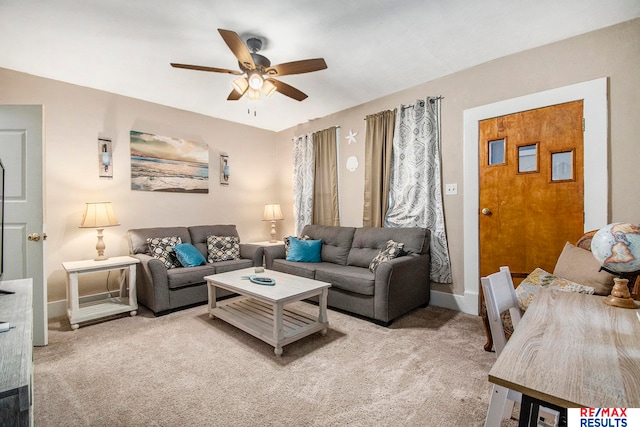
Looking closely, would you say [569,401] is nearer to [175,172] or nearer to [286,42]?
[286,42]

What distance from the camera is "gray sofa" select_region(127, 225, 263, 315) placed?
308 cm

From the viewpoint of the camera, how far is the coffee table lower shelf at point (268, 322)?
2.28 metres

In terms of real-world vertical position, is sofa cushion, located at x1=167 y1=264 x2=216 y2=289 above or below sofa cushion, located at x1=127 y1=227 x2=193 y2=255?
below

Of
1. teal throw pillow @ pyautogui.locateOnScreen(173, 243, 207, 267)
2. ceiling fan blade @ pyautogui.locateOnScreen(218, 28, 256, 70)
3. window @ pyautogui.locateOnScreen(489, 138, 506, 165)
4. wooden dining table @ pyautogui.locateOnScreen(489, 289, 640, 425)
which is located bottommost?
teal throw pillow @ pyautogui.locateOnScreen(173, 243, 207, 267)

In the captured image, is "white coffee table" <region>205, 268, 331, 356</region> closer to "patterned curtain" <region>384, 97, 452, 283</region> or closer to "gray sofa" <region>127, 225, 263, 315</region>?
"gray sofa" <region>127, 225, 263, 315</region>

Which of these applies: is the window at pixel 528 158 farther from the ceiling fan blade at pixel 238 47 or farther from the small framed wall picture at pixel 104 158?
the small framed wall picture at pixel 104 158

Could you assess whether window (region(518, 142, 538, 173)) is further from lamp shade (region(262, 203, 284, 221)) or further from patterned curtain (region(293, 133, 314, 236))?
lamp shade (region(262, 203, 284, 221))

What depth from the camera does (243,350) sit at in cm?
235

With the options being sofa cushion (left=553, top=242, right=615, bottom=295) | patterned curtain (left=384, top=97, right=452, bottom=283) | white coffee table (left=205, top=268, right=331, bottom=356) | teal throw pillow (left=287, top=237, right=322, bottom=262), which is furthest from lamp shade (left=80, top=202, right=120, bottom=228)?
sofa cushion (left=553, top=242, right=615, bottom=295)

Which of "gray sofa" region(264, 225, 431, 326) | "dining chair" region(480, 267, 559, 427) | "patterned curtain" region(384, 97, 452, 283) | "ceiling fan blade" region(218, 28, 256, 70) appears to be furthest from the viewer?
"patterned curtain" region(384, 97, 452, 283)

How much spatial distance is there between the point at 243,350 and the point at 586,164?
10.5 feet

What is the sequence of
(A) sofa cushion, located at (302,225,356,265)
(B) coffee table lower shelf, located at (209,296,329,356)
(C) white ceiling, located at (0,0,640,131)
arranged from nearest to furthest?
(C) white ceiling, located at (0,0,640,131), (B) coffee table lower shelf, located at (209,296,329,356), (A) sofa cushion, located at (302,225,356,265)

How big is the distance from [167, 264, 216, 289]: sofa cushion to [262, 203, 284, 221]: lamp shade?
4.82ft

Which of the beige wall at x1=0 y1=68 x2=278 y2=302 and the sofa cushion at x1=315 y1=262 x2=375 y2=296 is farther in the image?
the beige wall at x1=0 y1=68 x2=278 y2=302
